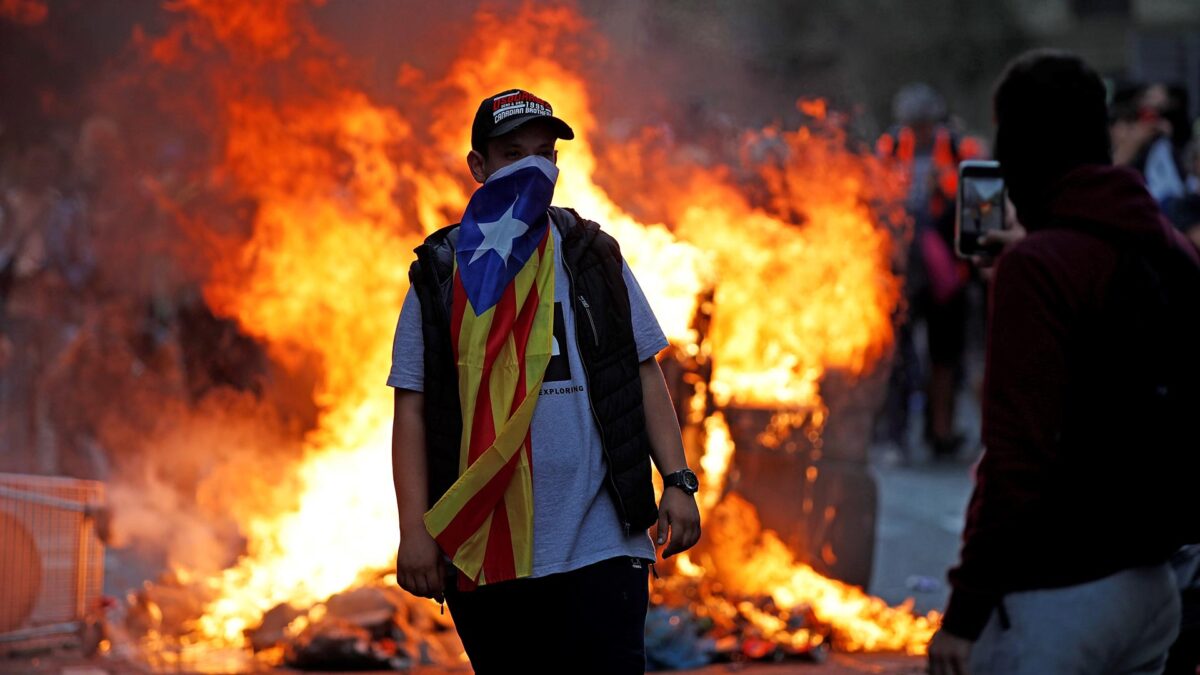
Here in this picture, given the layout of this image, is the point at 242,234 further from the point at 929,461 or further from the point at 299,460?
the point at 929,461

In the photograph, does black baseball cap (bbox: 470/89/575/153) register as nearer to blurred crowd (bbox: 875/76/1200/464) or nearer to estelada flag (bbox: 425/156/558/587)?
estelada flag (bbox: 425/156/558/587)

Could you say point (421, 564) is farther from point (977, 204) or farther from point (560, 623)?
point (977, 204)

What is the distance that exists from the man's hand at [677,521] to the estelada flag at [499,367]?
25 centimetres

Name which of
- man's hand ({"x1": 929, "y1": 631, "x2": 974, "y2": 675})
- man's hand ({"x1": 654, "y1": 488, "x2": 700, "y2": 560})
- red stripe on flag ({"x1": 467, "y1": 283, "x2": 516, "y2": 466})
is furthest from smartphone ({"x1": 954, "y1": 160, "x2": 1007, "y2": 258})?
man's hand ({"x1": 929, "y1": 631, "x2": 974, "y2": 675})

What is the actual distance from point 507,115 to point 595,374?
54 centimetres

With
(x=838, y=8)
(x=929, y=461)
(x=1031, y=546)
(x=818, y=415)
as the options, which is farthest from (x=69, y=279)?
(x=838, y=8)

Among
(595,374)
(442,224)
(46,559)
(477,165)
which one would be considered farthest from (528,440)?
(442,224)

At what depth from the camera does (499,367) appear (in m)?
2.86

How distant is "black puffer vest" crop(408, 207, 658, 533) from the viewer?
289 centimetres

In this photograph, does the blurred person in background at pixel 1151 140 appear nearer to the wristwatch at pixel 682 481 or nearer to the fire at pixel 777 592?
the fire at pixel 777 592

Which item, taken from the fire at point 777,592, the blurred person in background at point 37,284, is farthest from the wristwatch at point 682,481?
the blurred person in background at point 37,284

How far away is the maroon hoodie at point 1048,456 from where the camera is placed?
2.41 m

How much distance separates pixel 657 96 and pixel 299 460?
2.73 m

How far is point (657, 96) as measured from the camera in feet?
26.7
